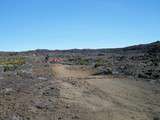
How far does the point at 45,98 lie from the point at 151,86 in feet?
30.1

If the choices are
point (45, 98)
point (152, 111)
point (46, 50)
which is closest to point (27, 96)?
point (45, 98)

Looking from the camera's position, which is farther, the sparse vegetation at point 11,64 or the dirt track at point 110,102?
the sparse vegetation at point 11,64

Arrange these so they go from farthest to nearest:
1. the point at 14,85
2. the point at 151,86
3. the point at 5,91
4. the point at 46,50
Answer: the point at 46,50
the point at 151,86
the point at 14,85
the point at 5,91

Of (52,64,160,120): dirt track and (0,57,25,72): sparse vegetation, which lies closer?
(52,64,160,120): dirt track

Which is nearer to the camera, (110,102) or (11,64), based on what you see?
(110,102)

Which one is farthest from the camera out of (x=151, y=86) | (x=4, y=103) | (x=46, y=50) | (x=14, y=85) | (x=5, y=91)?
(x=46, y=50)

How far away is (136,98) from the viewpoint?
17.7 meters

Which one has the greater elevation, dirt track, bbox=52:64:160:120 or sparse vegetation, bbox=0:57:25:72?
sparse vegetation, bbox=0:57:25:72

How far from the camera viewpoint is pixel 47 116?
12719mm

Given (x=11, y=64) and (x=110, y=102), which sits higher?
(x=11, y=64)

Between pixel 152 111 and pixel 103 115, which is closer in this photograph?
pixel 103 115

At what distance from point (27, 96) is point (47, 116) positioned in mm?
3276

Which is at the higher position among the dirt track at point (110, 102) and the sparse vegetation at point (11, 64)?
the sparse vegetation at point (11, 64)

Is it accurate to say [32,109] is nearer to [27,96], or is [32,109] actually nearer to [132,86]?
[27,96]
